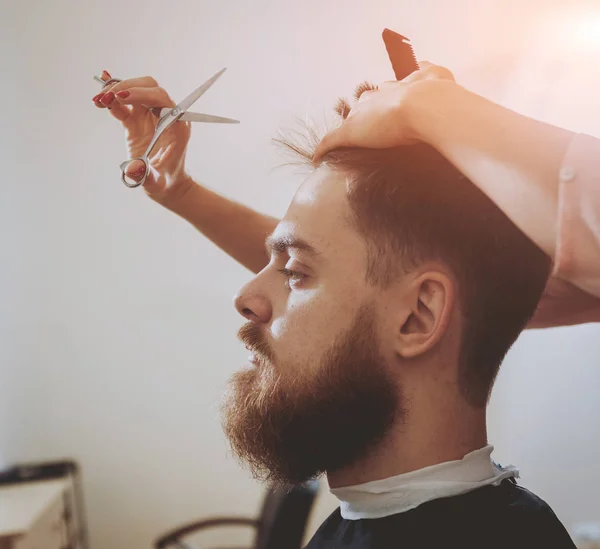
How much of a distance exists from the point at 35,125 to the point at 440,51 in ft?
4.94

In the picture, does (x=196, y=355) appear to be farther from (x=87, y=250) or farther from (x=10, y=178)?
(x=10, y=178)

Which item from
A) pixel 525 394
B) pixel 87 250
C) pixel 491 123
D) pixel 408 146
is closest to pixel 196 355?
pixel 87 250

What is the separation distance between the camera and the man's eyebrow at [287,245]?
0.74 m

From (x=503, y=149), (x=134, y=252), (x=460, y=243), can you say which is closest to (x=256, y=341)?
(x=460, y=243)

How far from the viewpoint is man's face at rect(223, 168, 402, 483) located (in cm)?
71

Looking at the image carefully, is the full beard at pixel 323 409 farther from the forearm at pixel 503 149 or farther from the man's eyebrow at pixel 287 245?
the forearm at pixel 503 149

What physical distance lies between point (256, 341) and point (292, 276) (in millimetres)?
102

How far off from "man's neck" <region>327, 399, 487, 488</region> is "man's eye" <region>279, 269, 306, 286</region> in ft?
0.73

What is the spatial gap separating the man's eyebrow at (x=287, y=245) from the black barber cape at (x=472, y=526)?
13.5 inches

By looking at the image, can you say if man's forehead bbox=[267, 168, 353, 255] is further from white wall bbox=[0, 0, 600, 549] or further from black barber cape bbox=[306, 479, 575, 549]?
white wall bbox=[0, 0, 600, 549]

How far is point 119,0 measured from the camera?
207cm

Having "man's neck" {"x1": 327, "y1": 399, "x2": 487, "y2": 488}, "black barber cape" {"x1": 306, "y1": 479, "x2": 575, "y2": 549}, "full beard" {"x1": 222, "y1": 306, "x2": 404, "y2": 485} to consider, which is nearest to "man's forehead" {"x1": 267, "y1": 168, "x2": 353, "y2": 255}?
"full beard" {"x1": 222, "y1": 306, "x2": 404, "y2": 485}

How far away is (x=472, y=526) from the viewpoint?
2.16 ft

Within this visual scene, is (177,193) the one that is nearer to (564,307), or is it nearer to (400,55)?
(400,55)
